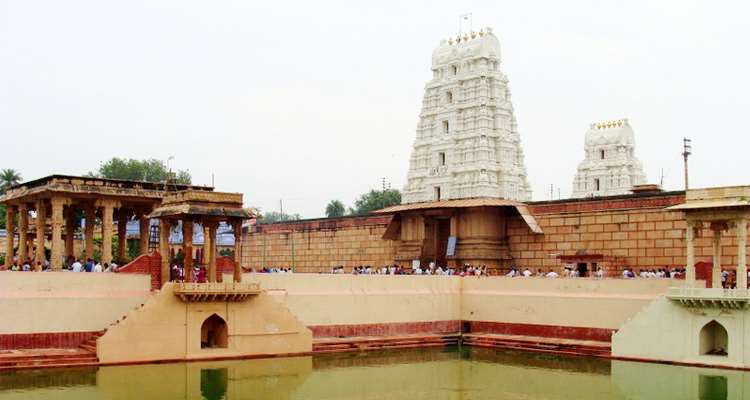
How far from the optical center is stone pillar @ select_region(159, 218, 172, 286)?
27.0 metres

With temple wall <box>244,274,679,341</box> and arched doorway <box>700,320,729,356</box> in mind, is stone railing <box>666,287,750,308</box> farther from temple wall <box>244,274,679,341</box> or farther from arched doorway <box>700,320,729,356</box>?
temple wall <box>244,274,679,341</box>

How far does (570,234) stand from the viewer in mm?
35812

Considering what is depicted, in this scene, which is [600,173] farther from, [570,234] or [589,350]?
[589,350]

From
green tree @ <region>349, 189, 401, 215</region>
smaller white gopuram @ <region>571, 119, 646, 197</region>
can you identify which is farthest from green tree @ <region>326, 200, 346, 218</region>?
smaller white gopuram @ <region>571, 119, 646, 197</region>

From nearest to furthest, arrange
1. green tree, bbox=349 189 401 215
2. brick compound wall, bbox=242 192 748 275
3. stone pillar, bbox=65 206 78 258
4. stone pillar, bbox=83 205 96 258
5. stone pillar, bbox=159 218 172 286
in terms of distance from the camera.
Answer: stone pillar, bbox=159 218 172 286 → stone pillar, bbox=83 205 96 258 → brick compound wall, bbox=242 192 748 275 → stone pillar, bbox=65 206 78 258 → green tree, bbox=349 189 401 215

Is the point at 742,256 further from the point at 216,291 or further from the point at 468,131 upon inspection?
the point at 468,131

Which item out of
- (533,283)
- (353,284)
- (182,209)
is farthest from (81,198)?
(533,283)

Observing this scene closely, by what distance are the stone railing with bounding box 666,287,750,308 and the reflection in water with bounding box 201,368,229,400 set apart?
1291 cm

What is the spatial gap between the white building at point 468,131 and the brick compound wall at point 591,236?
308cm

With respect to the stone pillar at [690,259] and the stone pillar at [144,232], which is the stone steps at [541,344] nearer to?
the stone pillar at [690,259]

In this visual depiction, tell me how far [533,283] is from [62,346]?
1515cm

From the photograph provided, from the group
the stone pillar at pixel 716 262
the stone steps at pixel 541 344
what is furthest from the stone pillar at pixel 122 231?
the stone pillar at pixel 716 262

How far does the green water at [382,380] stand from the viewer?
70.5 feet

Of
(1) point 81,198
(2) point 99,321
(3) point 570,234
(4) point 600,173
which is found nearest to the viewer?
(2) point 99,321
